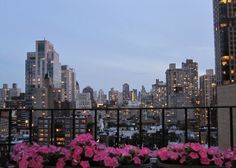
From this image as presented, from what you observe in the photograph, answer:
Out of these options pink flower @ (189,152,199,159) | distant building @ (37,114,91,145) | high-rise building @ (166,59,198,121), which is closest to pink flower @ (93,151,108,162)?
pink flower @ (189,152,199,159)

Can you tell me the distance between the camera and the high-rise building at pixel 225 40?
75875 millimetres

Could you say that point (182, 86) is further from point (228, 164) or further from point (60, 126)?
point (228, 164)

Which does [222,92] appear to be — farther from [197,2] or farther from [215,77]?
[197,2]

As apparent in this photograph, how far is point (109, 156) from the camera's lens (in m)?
3.44

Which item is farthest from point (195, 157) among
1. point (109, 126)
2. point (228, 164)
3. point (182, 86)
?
point (182, 86)

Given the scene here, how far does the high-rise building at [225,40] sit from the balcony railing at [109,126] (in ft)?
227

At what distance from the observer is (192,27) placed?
13588 cm

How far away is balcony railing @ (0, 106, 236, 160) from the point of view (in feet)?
17.2

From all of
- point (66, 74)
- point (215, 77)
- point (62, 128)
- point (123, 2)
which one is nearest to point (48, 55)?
point (66, 74)

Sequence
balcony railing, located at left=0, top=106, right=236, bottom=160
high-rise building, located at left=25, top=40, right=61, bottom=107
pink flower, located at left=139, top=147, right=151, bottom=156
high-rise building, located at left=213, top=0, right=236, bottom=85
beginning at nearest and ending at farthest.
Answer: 1. pink flower, located at left=139, top=147, right=151, bottom=156
2. balcony railing, located at left=0, top=106, right=236, bottom=160
3. high-rise building, located at left=213, top=0, right=236, bottom=85
4. high-rise building, located at left=25, top=40, right=61, bottom=107

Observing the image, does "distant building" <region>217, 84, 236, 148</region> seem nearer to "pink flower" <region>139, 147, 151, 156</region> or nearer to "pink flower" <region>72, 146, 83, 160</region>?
"pink flower" <region>139, 147, 151, 156</region>

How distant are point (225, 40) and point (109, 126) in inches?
3052

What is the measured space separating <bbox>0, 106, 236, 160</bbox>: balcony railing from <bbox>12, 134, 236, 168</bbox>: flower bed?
4.30 ft

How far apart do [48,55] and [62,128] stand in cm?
10211
